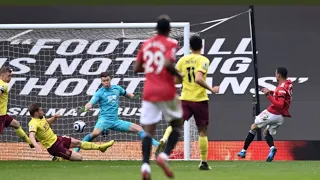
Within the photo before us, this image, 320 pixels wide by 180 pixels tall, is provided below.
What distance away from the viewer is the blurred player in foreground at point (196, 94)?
12.5 metres

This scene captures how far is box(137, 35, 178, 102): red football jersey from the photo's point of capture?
9602 millimetres

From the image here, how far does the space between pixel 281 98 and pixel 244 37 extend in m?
3.85

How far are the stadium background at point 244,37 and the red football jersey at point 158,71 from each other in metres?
10.2

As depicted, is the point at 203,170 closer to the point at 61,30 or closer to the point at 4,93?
the point at 4,93

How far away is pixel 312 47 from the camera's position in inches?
790

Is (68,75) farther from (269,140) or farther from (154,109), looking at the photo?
(154,109)

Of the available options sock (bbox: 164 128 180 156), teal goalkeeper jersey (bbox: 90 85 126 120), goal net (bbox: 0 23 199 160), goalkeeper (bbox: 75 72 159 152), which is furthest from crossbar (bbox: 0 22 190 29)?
sock (bbox: 164 128 180 156)

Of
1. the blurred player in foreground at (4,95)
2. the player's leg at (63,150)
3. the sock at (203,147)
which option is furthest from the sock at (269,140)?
the blurred player in foreground at (4,95)

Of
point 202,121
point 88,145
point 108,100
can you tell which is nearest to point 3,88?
point 88,145

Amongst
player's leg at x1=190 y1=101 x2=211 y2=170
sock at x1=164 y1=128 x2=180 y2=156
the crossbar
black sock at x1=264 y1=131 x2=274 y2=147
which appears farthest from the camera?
the crossbar

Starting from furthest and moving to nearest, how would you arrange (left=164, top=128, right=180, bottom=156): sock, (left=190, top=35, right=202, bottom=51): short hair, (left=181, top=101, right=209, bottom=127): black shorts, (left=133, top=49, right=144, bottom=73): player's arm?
(left=181, top=101, right=209, bottom=127): black shorts → (left=190, top=35, right=202, bottom=51): short hair → (left=164, top=128, right=180, bottom=156): sock → (left=133, top=49, right=144, bottom=73): player's arm

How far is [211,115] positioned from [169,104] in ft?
33.3

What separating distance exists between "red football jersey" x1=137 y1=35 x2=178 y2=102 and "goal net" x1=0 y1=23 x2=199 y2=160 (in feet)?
29.2

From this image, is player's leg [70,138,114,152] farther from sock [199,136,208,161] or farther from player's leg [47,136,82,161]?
sock [199,136,208,161]
